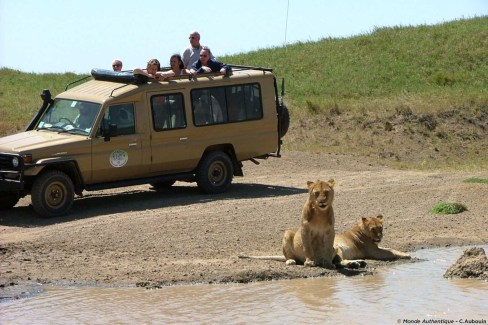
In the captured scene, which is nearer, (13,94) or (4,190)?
(4,190)

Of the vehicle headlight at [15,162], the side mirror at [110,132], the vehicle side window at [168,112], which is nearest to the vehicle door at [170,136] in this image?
the vehicle side window at [168,112]

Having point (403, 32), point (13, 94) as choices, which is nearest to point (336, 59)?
point (403, 32)

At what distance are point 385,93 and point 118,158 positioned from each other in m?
14.6

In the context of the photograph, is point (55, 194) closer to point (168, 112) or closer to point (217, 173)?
point (168, 112)

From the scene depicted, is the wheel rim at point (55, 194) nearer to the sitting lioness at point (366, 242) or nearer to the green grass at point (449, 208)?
the sitting lioness at point (366, 242)

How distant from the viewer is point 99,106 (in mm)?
17203

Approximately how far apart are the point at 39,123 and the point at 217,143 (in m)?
2.88

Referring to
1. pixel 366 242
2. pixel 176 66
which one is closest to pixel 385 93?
pixel 176 66

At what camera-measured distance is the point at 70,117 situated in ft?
57.7

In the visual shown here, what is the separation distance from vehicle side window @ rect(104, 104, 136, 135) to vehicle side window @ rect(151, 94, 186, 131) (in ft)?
1.29

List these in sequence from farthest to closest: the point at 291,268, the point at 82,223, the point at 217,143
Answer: the point at 217,143 < the point at 82,223 < the point at 291,268

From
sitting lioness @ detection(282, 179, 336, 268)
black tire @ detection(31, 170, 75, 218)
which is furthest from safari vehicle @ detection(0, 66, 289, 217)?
sitting lioness @ detection(282, 179, 336, 268)

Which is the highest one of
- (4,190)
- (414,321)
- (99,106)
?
(99,106)

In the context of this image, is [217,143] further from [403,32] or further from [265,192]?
[403,32]
